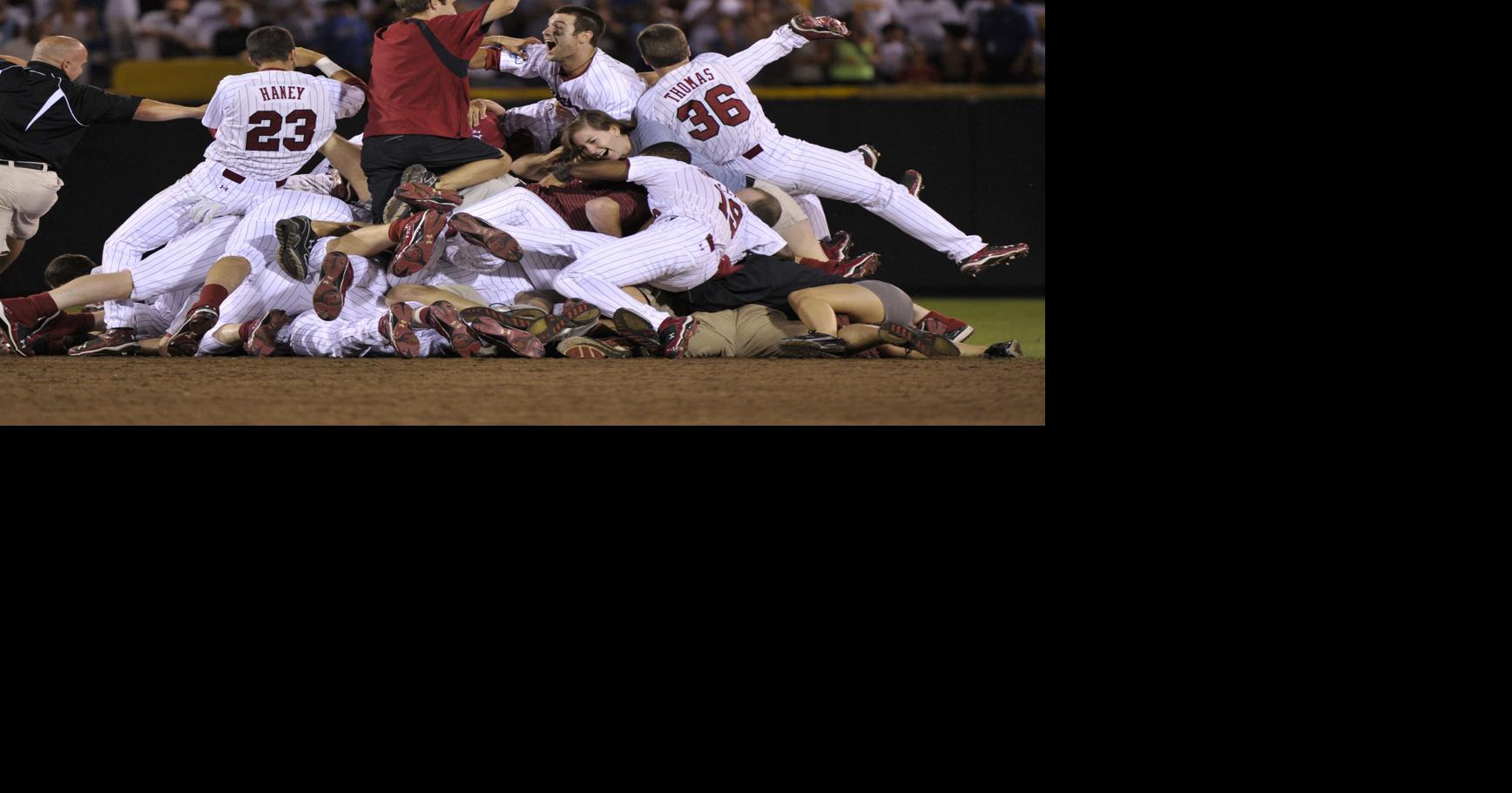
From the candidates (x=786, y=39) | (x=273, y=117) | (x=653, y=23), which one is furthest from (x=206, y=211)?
(x=653, y=23)

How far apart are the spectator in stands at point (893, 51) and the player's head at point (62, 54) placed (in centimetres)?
715

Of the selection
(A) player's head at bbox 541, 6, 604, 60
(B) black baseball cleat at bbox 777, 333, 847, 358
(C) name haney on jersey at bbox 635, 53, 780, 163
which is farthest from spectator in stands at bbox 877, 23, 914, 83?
(B) black baseball cleat at bbox 777, 333, 847, 358

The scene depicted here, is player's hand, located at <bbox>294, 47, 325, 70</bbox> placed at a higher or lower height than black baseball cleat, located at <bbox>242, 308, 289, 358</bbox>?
higher

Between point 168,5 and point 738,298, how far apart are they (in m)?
8.96

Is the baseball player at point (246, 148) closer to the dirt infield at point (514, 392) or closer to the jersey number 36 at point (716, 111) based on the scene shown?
the dirt infield at point (514, 392)

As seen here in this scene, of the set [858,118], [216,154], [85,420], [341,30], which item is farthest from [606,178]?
[341,30]

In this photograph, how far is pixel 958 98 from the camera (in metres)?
11.9

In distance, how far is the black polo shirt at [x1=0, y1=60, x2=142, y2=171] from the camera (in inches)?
313

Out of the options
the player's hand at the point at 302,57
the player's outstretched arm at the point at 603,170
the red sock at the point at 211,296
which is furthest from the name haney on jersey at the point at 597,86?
the red sock at the point at 211,296

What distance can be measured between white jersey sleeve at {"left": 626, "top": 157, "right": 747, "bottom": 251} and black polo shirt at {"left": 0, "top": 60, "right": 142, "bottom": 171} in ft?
10.0

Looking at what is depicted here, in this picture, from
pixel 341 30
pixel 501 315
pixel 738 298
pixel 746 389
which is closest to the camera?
pixel 746 389

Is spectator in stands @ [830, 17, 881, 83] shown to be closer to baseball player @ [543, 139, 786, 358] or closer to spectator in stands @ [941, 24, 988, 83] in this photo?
spectator in stands @ [941, 24, 988, 83]

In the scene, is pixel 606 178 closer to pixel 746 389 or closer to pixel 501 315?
pixel 501 315

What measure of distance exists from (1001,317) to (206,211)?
5367 mm
